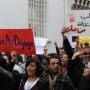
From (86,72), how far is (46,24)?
10.8 metres

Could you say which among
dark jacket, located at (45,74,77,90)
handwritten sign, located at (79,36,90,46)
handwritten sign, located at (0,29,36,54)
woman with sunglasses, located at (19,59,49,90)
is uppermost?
handwritten sign, located at (0,29,36,54)

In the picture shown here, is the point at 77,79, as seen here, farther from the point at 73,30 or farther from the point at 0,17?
the point at 0,17

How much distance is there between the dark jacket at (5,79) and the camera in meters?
4.60

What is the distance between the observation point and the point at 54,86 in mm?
5711

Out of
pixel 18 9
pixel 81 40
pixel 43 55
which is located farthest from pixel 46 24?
pixel 43 55

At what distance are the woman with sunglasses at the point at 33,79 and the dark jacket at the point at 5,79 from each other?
68cm

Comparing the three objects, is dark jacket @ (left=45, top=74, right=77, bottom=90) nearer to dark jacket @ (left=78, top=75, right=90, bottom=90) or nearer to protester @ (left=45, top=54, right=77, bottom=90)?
protester @ (left=45, top=54, right=77, bottom=90)

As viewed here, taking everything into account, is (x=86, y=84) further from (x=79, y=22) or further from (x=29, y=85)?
(x=79, y=22)

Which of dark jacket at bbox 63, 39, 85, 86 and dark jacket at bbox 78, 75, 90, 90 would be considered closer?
dark jacket at bbox 78, 75, 90, 90

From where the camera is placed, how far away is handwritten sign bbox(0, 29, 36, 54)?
714 centimetres

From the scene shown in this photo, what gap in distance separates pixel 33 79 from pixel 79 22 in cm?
630

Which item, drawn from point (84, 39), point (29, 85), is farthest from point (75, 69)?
point (84, 39)

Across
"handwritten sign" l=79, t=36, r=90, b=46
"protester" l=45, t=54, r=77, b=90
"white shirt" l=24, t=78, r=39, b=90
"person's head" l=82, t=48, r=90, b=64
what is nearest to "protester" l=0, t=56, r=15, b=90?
"white shirt" l=24, t=78, r=39, b=90

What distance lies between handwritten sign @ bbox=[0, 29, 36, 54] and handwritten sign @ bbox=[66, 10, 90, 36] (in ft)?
13.4
